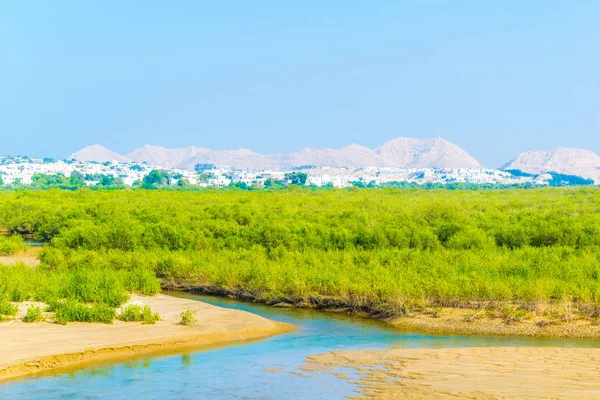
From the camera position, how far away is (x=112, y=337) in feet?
65.2

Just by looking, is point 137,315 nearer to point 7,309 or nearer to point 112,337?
point 112,337

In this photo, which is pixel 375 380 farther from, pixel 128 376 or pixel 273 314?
pixel 273 314

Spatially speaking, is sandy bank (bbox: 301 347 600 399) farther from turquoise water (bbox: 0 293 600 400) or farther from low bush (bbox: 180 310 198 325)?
low bush (bbox: 180 310 198 325)

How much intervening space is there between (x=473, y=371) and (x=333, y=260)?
47.8 ft

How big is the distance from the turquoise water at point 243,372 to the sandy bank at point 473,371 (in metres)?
0.79

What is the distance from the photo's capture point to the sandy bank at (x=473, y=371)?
1459 cm

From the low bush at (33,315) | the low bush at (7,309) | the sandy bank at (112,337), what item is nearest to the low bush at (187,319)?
the sandy bank at (112,337)

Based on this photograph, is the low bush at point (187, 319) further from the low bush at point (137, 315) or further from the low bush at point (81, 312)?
the low bush at point (81, 312)

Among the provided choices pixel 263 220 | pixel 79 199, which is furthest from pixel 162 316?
pixel 79 199

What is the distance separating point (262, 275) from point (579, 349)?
11930 mm

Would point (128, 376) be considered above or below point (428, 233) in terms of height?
below

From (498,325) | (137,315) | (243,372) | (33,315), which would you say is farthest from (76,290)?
(498,325)

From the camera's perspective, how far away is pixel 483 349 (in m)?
19.0

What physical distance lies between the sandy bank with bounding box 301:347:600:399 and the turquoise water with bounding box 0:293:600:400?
0.79 metres
